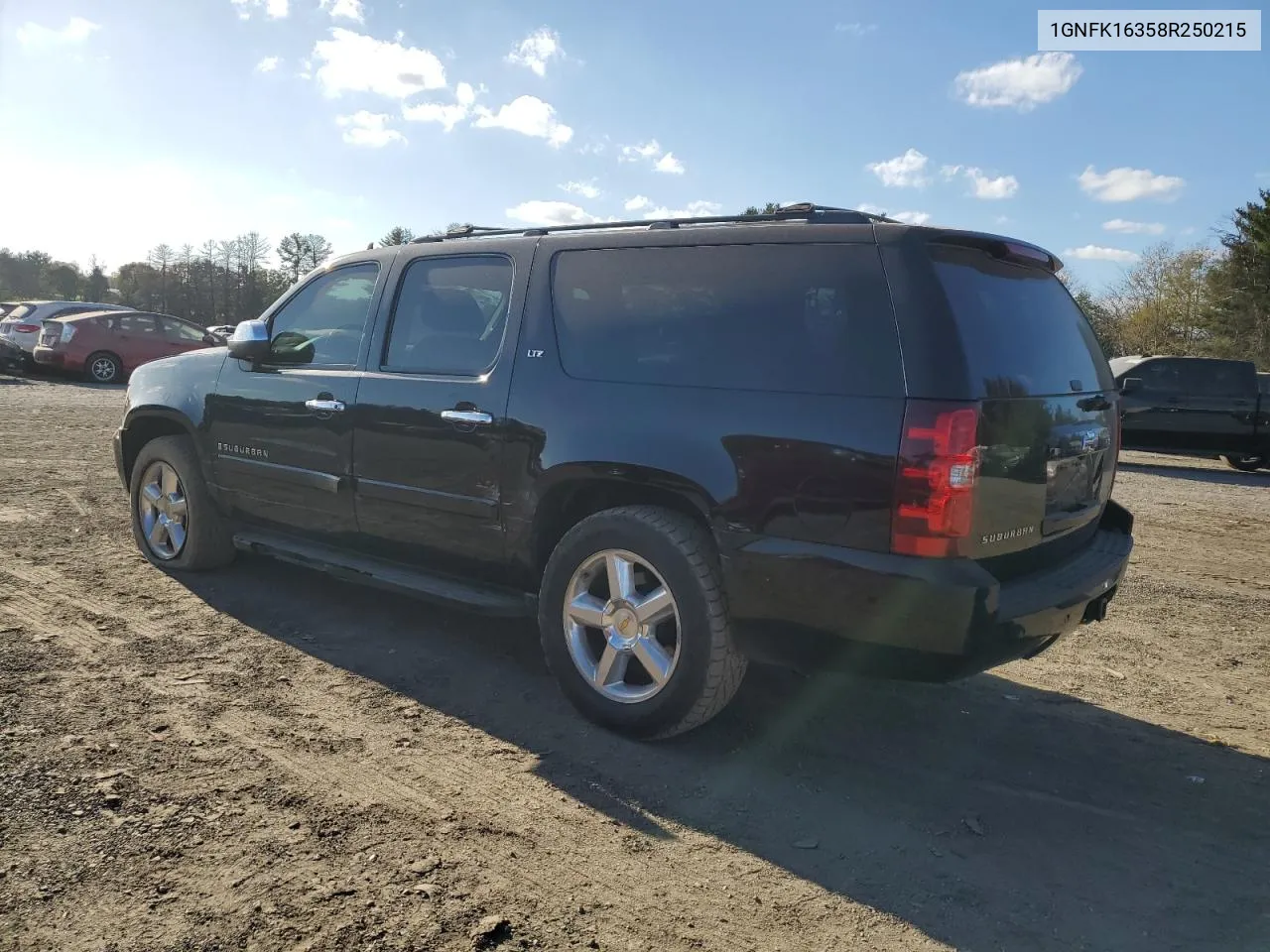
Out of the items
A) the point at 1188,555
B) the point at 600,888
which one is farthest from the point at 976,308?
the point at 1188,555

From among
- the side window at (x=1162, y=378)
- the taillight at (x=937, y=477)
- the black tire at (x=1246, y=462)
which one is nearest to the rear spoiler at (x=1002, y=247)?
the taillight at (x=937, y=477)

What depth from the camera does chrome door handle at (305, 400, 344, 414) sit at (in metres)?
4.32

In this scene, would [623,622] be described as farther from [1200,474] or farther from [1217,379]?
[1217,379]

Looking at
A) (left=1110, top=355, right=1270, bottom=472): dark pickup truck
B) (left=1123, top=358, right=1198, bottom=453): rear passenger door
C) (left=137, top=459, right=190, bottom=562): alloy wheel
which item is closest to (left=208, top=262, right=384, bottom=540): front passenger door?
(left=137, top=459, right=190, bottom=562): alloy wheel

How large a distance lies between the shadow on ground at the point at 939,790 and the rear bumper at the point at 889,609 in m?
0.49

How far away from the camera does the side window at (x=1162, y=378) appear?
14.0 meters

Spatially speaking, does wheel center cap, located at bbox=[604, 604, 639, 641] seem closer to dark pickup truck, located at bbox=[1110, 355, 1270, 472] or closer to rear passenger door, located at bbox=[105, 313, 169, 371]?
dark pickup truck, located at bbox=[1110, 355, 1270, 472]

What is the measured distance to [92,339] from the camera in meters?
19.1

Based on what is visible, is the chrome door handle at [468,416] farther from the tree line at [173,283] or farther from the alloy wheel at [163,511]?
the tree line at [173,283]

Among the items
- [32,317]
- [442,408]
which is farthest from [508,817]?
[32,317]

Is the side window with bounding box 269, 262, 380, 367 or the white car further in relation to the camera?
the white car

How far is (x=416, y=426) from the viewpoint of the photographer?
399 cm

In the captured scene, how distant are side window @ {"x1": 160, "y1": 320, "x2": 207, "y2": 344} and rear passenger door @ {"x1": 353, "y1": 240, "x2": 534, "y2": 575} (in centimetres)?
1785

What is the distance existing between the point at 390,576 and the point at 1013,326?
281 cm
